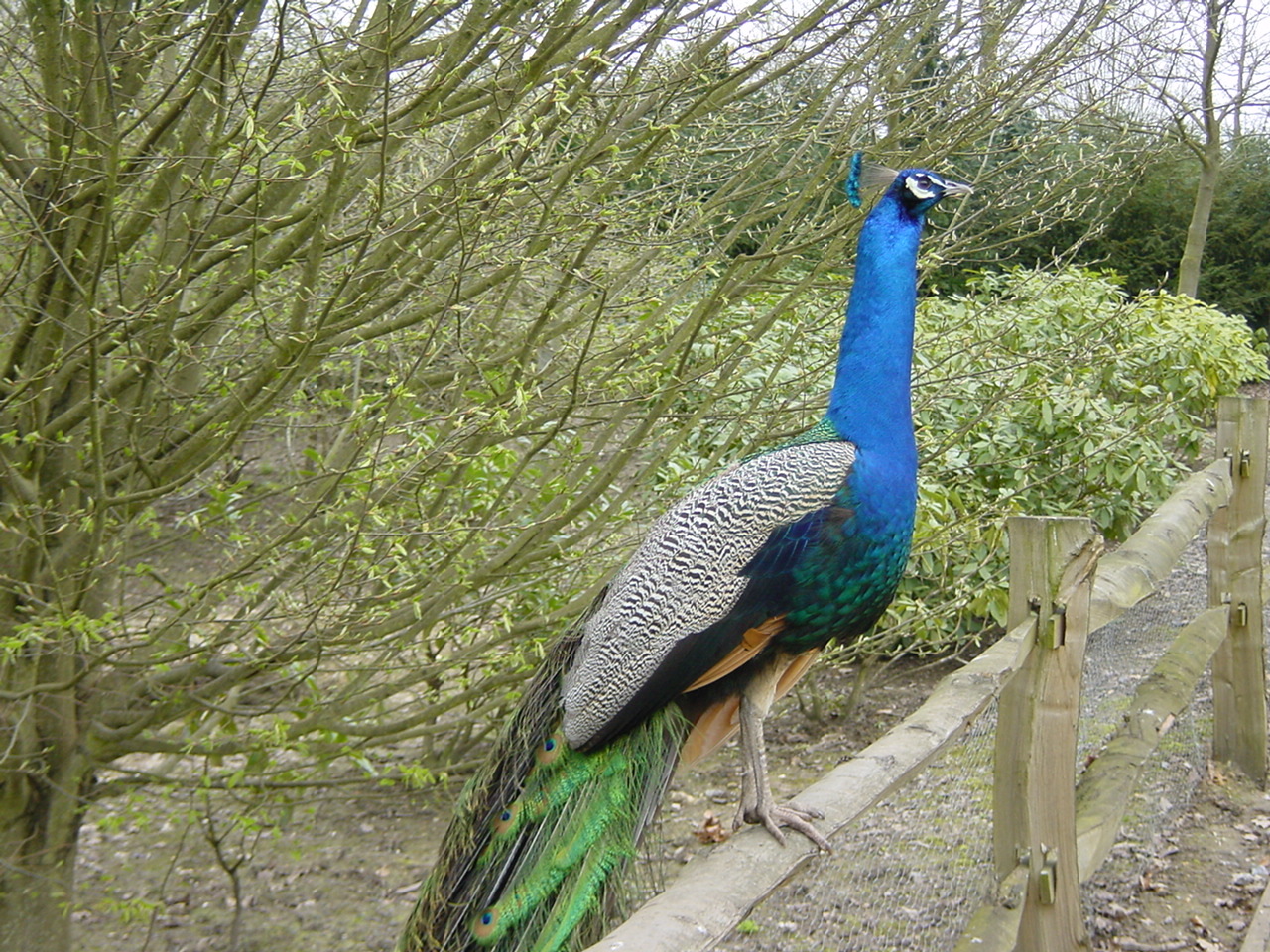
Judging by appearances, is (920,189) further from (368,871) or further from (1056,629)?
(368,871)

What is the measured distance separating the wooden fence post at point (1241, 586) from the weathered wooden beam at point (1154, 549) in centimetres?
17

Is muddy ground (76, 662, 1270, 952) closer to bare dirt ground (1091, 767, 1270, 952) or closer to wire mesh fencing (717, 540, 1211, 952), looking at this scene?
bare dirt ground (1091, 767, 1270, 952)

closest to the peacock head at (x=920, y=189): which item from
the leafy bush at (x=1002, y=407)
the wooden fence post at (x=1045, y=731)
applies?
the wooden fence post at (x=1045, y=731)

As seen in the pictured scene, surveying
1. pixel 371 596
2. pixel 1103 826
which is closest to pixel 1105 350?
pixel 1103 826

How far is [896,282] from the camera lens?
2.77m

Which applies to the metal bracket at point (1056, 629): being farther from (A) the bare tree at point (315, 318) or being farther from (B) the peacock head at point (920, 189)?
(A) the bare tree at point (315, 318)

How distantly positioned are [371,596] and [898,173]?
1.57m

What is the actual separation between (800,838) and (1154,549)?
66.7 inches

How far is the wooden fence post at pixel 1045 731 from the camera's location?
2.57m

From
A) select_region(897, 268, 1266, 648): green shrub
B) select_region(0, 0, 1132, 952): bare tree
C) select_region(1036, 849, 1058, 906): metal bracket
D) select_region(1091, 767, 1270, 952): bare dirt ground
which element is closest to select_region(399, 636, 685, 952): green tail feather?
select_region(0, 0, 1132, 952): bare tree

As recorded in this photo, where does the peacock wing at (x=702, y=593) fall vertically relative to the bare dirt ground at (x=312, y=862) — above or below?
above

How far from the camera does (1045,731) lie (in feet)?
8.89

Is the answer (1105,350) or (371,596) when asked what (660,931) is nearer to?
(371,596)

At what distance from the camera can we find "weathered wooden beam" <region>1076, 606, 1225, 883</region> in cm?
315
